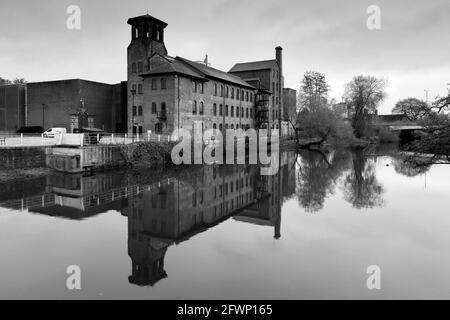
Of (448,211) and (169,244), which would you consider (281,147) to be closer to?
(448,211)

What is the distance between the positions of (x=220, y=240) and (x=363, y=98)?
55.9 meters

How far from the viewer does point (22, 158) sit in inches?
851

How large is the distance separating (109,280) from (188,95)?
2801 centimetres

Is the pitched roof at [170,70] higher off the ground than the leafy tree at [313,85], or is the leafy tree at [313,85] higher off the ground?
the leafy tree at [313,85]

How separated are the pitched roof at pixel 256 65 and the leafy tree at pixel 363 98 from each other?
15.1 metres

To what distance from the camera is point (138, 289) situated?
7059mm

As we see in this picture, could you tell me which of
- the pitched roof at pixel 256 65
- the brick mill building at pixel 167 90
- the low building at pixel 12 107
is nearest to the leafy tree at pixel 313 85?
the pitched roof at pixel 256 65

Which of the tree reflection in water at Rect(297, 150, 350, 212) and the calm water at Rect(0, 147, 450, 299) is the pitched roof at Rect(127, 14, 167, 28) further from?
the calm water at Rect(0, 147, 450, 299)

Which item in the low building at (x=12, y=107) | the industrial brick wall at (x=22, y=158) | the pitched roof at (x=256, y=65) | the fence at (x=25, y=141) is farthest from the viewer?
the pitched roof at (x=256, y=65)

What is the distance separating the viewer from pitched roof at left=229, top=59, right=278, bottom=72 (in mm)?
54166

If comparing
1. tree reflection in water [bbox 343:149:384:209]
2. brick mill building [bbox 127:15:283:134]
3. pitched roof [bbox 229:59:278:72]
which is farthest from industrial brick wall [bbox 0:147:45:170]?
pitched roof [bbox 229:59:278:72]

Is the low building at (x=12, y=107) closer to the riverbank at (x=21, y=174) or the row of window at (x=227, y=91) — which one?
the row of window at (x=227, y=91)

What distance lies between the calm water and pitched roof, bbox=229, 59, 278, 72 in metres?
37.5

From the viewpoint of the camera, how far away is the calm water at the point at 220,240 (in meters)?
7.18
